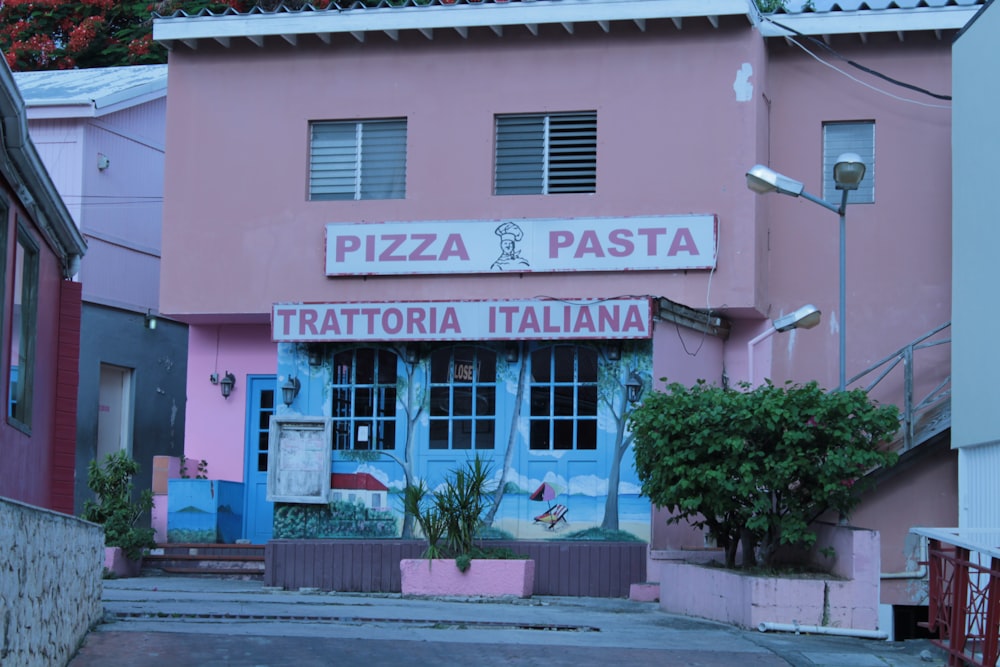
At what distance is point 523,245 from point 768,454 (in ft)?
16.9

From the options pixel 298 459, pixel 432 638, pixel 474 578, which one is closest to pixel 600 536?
pixel 474 578

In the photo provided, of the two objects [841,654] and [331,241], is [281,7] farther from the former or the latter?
[841,654]

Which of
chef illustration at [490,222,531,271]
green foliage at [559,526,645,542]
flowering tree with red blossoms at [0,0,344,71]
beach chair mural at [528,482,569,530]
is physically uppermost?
flowering tree with red blossoms at [0,0,344,71]

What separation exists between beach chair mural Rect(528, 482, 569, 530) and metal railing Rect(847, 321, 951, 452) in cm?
362

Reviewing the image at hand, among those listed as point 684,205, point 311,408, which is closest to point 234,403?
point 311,408

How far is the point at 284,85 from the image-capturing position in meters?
18.7

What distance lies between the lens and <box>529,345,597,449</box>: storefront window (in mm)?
16844

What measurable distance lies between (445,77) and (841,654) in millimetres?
9558

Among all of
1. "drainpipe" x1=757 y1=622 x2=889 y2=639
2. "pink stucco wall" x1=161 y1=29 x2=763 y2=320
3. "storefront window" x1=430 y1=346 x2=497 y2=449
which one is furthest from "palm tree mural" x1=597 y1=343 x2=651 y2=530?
"drainpipe" x1=757 y1=622 x2=889 y2=639

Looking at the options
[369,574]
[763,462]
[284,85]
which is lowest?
[369,574]

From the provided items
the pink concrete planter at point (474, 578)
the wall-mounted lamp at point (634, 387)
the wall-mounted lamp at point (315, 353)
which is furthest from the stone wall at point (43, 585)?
the wall-mounted lamp at point (634, 387)

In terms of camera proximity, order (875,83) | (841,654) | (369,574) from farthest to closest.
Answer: (875,83)
(369,574)
(841,654)

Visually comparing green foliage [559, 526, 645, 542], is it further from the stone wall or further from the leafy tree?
the leafy tree

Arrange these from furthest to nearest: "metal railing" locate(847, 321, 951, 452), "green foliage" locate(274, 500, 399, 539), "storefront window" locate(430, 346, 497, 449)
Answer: "green foliage" locate(274, 500, 399, 539) < "storefront window" locate(430, 346, 497, 449) < "metal railing" locate(847, 321, 951, 452)
